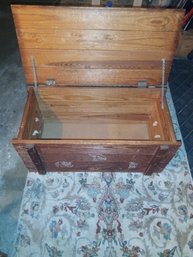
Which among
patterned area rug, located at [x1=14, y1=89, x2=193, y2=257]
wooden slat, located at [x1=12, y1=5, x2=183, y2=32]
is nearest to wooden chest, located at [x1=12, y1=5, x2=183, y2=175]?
wooden slat, located at [x1=12, y1=5, x2=183, y2=32]

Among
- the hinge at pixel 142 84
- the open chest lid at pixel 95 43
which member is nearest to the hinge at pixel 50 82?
the open chest lid at pixel 95 43

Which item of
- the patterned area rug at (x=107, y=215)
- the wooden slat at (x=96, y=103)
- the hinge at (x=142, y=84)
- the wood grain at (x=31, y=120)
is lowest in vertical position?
the patterned area rug at (x=107, y=215)

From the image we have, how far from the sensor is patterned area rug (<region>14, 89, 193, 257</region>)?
122 centimetres

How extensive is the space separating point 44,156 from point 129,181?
1.85ft

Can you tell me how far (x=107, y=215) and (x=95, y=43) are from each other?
3.12 feet

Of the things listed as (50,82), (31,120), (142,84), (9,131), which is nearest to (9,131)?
(9,131)

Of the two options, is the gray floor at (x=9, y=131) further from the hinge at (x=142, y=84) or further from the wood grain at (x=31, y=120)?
the hinge at (x=142, y=84)

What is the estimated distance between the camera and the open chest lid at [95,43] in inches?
41.2

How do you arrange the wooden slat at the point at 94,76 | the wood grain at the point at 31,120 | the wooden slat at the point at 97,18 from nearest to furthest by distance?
the wooden slat at the point at 97,18, the wood grain at the point at 31,120, the wooden slat at the point at 94,76

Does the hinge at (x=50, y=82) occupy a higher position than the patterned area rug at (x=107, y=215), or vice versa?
the hinge at (x=50, y=82)

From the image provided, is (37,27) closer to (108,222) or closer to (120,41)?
(120,41)

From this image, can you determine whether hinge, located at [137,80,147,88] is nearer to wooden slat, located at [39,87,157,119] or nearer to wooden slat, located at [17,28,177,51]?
wooden slat, located at [39,87,157,119]

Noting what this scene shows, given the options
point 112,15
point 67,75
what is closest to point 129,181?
point 67,75

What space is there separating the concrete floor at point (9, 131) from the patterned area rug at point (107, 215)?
6 centimetres
